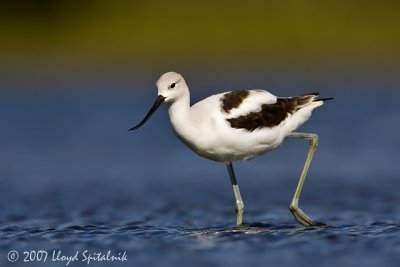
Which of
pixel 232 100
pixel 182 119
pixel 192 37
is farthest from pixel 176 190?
pixel 192 37

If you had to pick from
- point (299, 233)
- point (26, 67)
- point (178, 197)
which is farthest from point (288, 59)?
point (299, 233)

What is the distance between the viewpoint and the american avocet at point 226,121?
9203 mm

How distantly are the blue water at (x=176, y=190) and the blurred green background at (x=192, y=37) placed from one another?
3556 mm

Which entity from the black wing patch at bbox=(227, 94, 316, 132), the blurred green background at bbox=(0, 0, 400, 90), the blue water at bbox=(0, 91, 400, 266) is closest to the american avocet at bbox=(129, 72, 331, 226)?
the black wing patch at bbox=(227, 94, 316, 132)

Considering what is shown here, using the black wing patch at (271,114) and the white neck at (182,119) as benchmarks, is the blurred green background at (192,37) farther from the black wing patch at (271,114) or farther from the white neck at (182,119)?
the white neck at (182,119)

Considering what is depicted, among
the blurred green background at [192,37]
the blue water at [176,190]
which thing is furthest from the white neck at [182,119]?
the blurred green background at [192,37]

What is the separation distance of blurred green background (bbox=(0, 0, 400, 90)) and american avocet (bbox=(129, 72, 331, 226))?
15666mm

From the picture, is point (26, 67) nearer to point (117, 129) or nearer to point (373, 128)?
point (117, 129)

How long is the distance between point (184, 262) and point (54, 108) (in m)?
13.9

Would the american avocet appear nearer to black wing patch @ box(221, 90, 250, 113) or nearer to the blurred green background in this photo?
black wing patch @ box(221, 90, 250, 113)

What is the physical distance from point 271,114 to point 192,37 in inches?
696

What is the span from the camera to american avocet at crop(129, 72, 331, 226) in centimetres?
920

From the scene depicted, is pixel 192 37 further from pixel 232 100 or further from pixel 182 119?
pixel 182 119

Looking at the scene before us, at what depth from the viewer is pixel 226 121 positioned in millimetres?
9242
